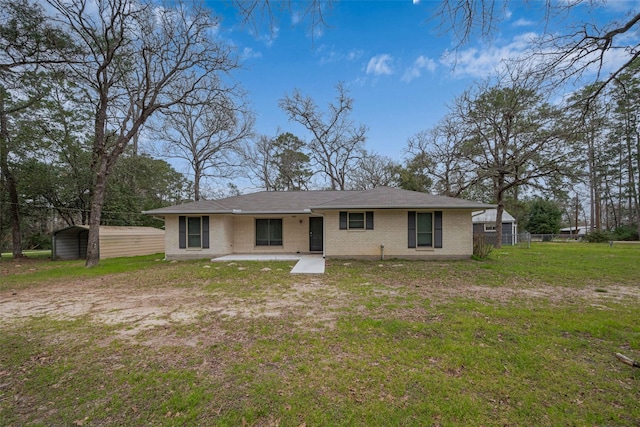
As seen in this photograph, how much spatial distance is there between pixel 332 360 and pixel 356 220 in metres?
8.52

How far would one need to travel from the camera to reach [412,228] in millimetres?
11320

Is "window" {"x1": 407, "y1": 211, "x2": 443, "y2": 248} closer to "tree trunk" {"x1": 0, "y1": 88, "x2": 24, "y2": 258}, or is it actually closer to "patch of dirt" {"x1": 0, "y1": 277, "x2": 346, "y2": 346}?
"patch of dirt" {"x1": 0, "y1": 277, "x2": 346, "y2": 346}

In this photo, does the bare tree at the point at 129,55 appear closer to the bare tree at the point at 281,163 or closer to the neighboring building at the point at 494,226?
the bare tree at the point at 281,163

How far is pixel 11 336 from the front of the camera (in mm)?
3986

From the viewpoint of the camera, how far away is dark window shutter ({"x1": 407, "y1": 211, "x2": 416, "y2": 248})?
1132 cm

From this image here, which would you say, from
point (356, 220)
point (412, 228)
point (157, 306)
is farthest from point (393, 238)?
point (157, 306)

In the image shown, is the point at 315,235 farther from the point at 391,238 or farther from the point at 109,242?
the point at 109,242

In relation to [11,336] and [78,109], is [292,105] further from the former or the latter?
[11,336]

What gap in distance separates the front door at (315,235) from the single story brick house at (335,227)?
5 cm

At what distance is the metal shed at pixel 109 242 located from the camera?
14062 mm

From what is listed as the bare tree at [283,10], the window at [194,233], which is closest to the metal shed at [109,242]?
the window at [194,233]

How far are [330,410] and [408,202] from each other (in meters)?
9.65

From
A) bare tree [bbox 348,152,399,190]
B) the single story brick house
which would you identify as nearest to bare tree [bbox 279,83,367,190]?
bare tree [bbox 348,152,399,190]

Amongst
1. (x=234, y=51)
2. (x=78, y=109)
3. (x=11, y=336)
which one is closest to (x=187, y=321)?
(x=11, y=336)
